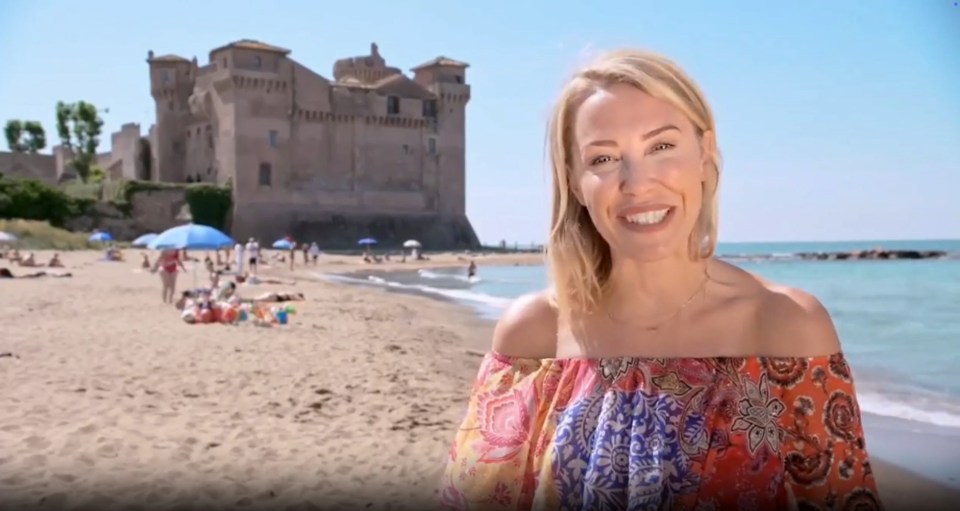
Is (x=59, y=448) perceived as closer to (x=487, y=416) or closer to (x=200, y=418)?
(x=200, y=418)

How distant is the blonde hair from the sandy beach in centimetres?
248

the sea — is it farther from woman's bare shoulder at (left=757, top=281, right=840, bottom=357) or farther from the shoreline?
woman's bare shoulder at (left=757, top=281, right=840, bottom=357)

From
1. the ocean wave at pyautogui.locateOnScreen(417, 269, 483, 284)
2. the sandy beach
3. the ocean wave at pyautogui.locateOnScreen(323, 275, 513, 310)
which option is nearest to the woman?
the sandy beach

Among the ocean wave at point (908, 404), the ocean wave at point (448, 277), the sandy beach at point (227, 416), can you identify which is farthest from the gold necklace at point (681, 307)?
the ocean wave at point (448, 277)

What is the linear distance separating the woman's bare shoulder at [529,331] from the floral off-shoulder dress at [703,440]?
0.31 ft

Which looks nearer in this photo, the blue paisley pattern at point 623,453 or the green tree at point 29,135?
the blue paisley pattern at point 623,453

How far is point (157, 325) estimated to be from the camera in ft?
33.8

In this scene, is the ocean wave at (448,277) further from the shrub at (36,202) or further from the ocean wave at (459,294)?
the shrub at (36,202)

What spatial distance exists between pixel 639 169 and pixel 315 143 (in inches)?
1886

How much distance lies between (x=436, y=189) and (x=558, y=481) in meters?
50.4

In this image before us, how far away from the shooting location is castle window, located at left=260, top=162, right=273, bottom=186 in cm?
4600

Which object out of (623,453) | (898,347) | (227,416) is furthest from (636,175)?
(898,347)

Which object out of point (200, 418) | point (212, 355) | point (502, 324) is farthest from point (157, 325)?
point (502, 324)

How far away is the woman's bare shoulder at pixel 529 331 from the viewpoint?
4.10 feet
